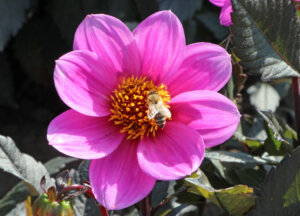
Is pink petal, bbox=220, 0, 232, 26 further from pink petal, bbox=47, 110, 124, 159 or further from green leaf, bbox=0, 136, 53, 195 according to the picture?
green leaf, bbox=0, 136, 53, 195

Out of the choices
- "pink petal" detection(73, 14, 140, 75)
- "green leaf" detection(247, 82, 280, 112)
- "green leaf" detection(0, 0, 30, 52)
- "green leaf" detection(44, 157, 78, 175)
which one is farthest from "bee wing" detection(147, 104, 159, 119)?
"green leaf" detection(0, 0, 30, 52)

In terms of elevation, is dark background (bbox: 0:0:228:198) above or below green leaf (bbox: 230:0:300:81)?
below

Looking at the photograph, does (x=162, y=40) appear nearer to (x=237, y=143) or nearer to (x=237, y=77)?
(x=237, y=77)

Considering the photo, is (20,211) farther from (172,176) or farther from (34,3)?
(34,3)

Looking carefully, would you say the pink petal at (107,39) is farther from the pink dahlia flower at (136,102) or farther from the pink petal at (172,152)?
the pink petal at (172,152)

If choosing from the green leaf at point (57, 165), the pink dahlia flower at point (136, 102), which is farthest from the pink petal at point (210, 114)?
the green leaf at point (57, 165)

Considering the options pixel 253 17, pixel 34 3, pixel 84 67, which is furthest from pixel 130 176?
pixel 34 3

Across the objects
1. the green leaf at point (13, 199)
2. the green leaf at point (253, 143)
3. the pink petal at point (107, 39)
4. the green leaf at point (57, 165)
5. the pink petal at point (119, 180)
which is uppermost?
the pink petal at point (107, 39)
